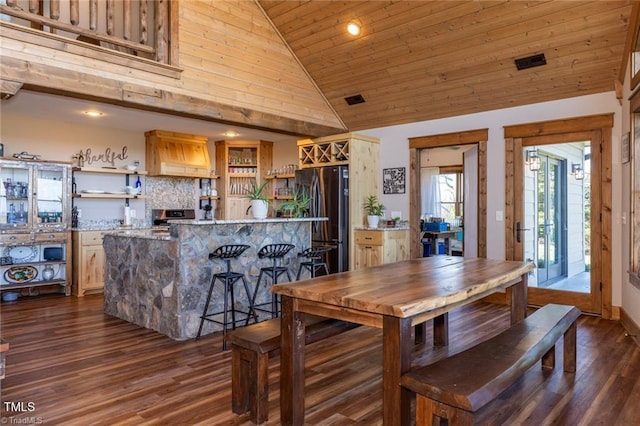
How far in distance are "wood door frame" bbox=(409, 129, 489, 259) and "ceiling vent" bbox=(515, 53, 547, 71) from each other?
3.47ft

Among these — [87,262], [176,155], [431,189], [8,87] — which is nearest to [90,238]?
[87,262]

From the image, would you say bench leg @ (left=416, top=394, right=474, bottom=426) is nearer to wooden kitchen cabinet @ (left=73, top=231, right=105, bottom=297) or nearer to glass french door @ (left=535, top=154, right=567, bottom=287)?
glass french door @ (left=535, top=154, right=567, bottom=287)

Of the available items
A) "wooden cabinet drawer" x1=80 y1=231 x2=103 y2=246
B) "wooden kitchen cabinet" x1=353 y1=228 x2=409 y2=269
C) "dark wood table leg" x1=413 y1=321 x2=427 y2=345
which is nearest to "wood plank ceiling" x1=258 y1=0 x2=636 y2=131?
"wooden kitchen cabinet" x1=353 y1=228 x2=409 y2=269

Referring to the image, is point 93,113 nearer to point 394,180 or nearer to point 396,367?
point 394,180

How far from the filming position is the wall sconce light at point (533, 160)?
17.7ft

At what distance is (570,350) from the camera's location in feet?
10.5

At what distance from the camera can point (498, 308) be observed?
529 cm

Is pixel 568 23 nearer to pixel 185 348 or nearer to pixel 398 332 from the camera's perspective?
pixel 398 332

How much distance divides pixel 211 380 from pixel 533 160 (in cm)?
473

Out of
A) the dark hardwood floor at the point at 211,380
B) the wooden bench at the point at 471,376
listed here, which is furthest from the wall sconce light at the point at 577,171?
the wooden bench at the point at 471,376

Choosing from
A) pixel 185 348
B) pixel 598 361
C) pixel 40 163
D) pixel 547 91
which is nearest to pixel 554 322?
Result: pixel 598 361

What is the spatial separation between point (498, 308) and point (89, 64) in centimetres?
556

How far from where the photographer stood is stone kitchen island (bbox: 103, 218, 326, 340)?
399 centimetres

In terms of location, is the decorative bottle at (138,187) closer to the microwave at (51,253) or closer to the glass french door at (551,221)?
the microwave at (51,253)
